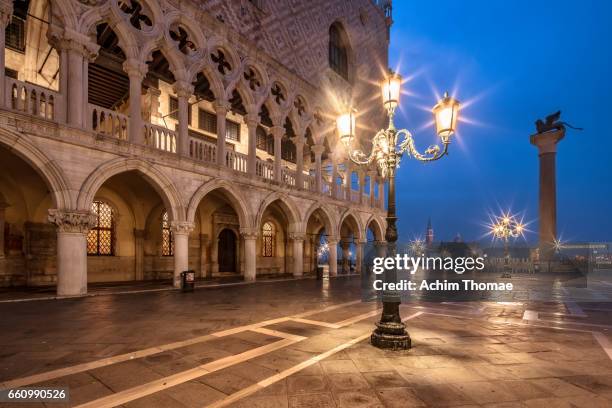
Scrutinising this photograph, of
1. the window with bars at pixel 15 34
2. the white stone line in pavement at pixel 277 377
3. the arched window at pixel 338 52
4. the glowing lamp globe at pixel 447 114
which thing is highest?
the arched window at pixel 338 52

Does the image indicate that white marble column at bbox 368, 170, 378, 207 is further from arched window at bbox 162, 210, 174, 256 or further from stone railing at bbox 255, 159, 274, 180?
arched window at bbox 162, 210, 174, 256

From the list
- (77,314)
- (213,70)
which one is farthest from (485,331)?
(213,70)

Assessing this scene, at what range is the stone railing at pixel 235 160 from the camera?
13969 millimetres

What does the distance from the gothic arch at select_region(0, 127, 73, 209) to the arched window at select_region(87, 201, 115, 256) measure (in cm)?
502

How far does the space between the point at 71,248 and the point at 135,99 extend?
5247mm

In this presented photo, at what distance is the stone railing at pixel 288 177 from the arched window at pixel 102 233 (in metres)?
8.15

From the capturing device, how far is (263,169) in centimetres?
1570

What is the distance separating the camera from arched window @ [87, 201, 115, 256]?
44.3ft

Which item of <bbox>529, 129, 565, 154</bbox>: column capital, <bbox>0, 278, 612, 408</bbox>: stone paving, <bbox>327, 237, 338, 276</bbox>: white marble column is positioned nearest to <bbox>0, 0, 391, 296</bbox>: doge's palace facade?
<bbox>327, 237, 338, 276</bbox>: white marble column

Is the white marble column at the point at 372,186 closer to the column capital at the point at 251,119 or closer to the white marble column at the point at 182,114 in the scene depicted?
the column capital at the point at 251,119

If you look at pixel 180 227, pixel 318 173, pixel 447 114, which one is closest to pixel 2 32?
pixel 180 227

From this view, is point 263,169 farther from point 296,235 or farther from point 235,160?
point 296,235

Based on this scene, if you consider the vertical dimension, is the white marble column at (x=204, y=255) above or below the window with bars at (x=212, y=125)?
below

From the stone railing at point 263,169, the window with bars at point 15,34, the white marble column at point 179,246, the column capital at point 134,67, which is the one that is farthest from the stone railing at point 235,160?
the window with bars at point 15,34
